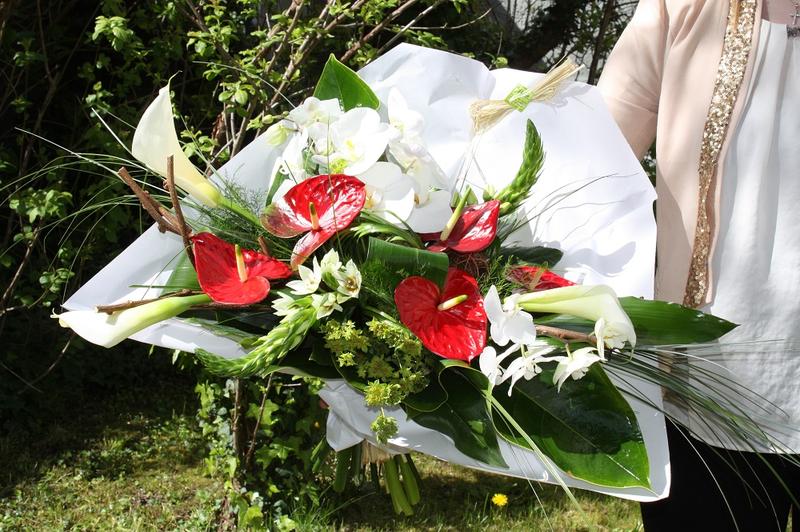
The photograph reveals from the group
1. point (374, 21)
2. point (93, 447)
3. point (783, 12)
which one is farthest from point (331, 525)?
point (783, 12)

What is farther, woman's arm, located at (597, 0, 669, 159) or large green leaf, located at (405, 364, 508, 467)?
woman's arm, located at (597, 0, 669, 159)

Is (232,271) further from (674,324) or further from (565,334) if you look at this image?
(674,324)

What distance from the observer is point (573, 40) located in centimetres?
518

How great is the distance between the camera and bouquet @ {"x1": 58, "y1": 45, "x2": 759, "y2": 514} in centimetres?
104

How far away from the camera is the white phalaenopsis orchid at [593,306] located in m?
0.99

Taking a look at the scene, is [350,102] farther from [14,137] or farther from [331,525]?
[14,137]

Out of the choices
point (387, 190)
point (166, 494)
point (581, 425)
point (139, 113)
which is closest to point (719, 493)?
point (581, 425)

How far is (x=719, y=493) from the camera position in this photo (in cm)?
155

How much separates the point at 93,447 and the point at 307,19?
1972mm

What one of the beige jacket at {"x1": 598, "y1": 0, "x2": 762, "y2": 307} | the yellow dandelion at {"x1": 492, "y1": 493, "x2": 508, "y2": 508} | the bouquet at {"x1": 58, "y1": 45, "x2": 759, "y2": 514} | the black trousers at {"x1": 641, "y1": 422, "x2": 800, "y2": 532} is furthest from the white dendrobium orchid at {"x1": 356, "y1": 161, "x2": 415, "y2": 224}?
the yellow dandelion at {"x1": 492, "y1": 493, "x2": 508, "y2": 508}

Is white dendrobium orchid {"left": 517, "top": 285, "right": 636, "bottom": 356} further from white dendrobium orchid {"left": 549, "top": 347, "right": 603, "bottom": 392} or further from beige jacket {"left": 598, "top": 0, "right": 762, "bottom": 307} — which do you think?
beige jacket {"left": 598, "top": 0, "right": 762, "bottom": 307}

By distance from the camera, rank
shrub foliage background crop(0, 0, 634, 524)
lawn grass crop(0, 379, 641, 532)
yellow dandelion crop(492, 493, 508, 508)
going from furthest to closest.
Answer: yellow dandelion crop(492, 493, 508, 508)
lawn grass crop(0, 379, 641, 532)
shrub foliage background crop(0, 0, 634, 524)

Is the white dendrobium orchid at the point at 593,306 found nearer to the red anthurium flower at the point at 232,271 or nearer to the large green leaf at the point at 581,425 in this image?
the large green leaf at the point at 581,425

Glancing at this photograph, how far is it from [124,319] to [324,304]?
0.75 feet
